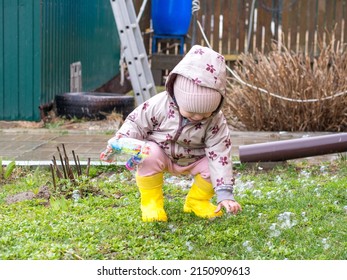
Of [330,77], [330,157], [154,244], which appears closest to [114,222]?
[154,244]

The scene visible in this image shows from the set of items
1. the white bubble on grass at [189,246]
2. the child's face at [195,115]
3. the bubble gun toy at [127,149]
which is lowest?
the white bubble on grass at [189,246]

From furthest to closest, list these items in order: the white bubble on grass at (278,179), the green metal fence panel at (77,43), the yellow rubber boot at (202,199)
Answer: the green metal fence panel at (77,43) < the white bubble on grass at (278,179) < the yellow rubber boot at (202,199)

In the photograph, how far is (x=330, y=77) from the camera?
7.06 m

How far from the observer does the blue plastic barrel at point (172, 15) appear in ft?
40.8

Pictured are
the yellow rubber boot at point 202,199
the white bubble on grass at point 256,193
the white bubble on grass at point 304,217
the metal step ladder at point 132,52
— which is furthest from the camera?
the metal step ladder at point 132,52

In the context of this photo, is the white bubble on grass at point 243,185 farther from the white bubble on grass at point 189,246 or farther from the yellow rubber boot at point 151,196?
the white bubble on grass at point 189,246

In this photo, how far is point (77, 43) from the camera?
992 cm

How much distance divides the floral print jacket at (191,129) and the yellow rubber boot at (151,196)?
0.16 meters

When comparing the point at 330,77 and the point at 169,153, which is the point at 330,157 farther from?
the point at 169,153

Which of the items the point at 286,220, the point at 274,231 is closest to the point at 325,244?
the point at 274,231

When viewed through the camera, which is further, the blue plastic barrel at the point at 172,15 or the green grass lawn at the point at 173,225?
the blue plastic barrel at the point at 172,15

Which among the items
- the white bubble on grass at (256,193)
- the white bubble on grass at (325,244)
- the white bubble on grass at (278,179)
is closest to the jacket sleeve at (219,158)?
the white bubble on grass at (325,244)

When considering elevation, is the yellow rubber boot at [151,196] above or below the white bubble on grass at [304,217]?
above

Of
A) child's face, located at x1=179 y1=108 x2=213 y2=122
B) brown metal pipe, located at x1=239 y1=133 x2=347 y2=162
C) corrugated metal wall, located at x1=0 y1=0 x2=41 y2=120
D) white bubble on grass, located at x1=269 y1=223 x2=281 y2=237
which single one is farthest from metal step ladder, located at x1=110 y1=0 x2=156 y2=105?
white bubble on grass, located at x1=269 y1=223 x2=281 y2=237
